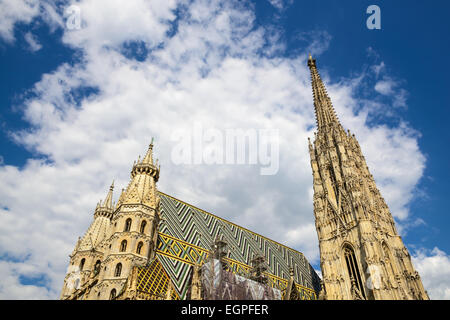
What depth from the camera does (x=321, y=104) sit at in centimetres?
4953

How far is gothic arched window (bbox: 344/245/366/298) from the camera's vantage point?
30.8 metres

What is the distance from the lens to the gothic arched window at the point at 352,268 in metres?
30.8

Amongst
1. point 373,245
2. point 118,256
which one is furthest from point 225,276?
point 373,245

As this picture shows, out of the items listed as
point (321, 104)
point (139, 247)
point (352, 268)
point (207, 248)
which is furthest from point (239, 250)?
point (321, 104)

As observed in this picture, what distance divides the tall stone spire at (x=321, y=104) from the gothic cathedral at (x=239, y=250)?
1.87 feet

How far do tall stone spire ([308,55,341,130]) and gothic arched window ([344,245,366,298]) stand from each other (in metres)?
19.4

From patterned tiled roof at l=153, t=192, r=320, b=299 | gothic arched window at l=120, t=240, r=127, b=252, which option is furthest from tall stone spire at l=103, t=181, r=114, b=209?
gothic arched window at l=120, t=240, r=127, b=252

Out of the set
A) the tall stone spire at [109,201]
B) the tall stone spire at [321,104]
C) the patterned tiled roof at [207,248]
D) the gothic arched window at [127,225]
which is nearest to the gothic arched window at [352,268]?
the patterned tiled roof at [207,248]

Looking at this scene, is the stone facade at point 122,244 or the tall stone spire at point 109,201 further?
the tall stone spire at point 109,201

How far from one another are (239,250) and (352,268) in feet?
41.4

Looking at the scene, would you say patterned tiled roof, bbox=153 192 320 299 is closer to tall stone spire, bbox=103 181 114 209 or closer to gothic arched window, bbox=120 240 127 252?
gothic arched window, bbox=120 240 127 252

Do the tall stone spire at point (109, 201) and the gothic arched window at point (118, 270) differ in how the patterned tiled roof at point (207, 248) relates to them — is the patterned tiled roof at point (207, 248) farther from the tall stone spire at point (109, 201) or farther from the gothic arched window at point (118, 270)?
the tall stone spire at point (109, 201)
